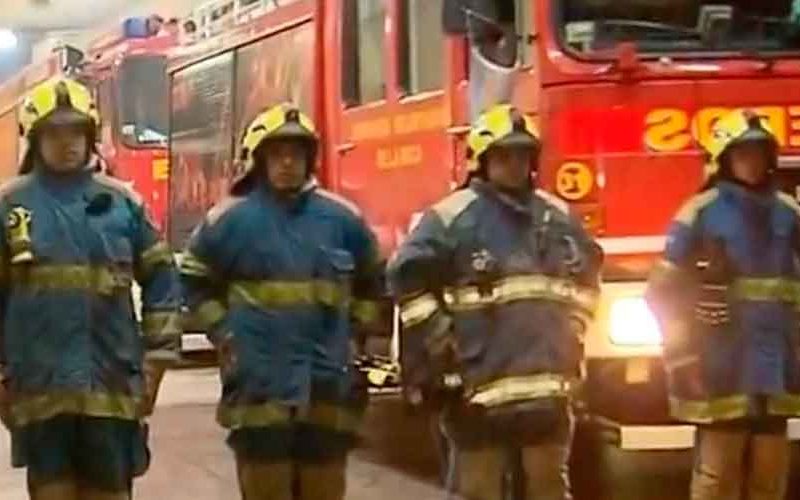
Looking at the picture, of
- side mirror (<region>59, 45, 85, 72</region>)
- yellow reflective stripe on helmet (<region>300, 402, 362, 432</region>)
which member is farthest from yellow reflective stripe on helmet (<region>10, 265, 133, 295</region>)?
side mirror (<region>59, 45, 85, 72</region>)

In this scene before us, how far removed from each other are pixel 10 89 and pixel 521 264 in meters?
21.2

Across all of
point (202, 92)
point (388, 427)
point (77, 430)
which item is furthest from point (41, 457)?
point (202, 92)

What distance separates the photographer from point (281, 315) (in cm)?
670

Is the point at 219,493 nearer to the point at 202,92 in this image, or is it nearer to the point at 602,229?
the point at 602,229

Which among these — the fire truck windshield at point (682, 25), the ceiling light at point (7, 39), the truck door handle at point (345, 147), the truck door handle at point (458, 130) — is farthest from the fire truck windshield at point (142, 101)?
the ceiling light at point (7, 39)

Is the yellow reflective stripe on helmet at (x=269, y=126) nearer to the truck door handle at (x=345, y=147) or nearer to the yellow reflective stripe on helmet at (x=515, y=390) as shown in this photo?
the yellow reflective stripe on helmet at (x=515, y=390)

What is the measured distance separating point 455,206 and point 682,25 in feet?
6.99

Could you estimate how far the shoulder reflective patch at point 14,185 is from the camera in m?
6.54

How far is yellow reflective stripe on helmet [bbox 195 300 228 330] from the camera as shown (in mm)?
6754

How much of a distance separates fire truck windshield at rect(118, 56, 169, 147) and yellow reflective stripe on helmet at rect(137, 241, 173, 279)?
12.5 m

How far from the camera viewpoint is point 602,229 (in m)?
8.27

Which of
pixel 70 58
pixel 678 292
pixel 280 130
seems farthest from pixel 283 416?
pixel 70 58

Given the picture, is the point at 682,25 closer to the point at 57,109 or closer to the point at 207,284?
the point at 207,284

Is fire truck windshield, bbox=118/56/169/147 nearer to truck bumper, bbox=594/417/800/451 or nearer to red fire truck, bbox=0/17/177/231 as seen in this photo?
red fire truck, bbox=0/17/177/231
